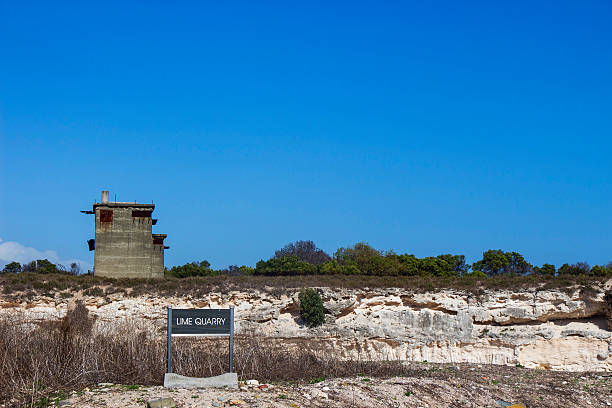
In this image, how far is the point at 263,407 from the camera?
1023 cm

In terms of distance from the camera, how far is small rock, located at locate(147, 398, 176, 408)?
387 inches

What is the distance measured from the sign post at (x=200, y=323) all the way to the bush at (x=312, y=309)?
13.1 m

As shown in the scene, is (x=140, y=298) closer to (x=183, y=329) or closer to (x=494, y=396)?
(x=183, y=329)

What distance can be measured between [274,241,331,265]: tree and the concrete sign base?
45364 mm

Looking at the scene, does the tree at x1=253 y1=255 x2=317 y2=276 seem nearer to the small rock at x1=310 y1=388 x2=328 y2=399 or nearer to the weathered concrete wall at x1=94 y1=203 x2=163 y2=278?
the weathered concrete wall at x1=94 y1=203 x2=163 y2=278

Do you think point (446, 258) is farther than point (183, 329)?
Yes

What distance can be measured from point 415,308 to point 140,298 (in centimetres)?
1221

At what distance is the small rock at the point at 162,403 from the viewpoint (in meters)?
9.82

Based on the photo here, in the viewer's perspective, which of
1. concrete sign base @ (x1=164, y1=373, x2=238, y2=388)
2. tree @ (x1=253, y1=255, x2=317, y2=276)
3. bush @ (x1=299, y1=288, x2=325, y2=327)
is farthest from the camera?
tree @ (x1=253, y1=255, x2=317, y2=276)

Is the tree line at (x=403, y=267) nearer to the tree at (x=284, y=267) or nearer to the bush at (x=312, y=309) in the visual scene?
the tree at (x=284, y=267)

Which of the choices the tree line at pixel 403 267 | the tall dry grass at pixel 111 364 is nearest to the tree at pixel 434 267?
the tree line at pixel 403 267

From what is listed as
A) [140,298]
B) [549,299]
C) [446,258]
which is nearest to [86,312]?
[140,298]

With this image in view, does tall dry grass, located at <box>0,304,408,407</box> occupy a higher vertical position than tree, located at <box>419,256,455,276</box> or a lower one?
lower

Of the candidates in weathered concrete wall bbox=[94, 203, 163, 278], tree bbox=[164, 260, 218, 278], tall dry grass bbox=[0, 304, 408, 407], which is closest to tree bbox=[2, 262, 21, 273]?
tree bbox=[164, 260, 218, 278]
